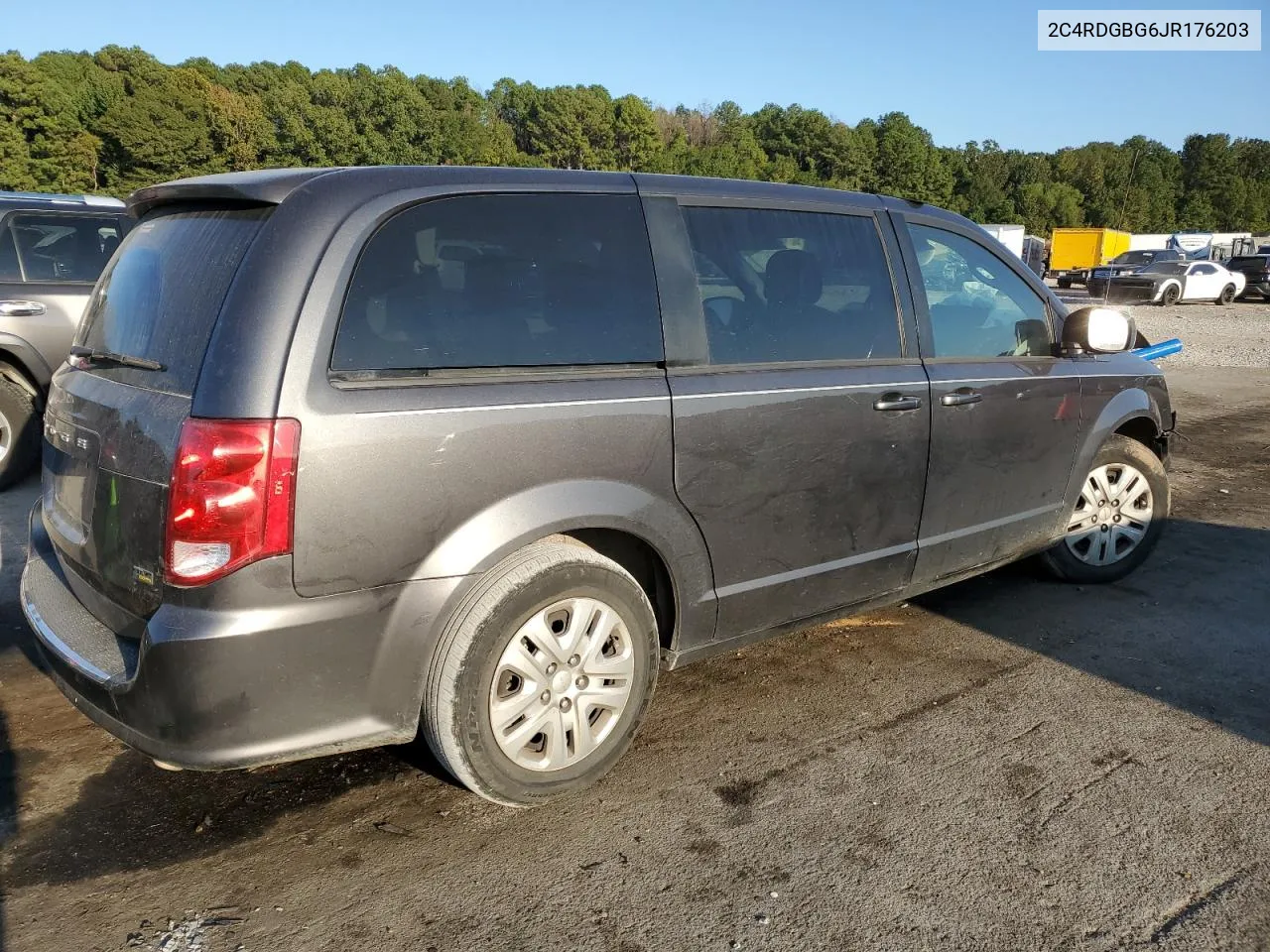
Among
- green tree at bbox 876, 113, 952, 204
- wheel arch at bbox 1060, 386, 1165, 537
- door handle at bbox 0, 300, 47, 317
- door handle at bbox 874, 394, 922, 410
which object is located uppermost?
green tree at bbox 876, 113, 952, 204

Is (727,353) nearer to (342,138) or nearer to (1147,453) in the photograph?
(1147,453)

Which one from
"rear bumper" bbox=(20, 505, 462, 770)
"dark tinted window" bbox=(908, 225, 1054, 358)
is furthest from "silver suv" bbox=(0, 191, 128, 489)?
"dark tinted window" bbox=(908, 225, 1054, 358)

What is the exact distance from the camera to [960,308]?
405cm

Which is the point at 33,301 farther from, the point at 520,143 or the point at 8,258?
the point at 520,143

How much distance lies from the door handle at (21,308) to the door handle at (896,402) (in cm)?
568

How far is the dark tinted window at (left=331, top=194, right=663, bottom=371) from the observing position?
257cm

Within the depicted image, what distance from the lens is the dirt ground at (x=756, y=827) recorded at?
2.41 meters

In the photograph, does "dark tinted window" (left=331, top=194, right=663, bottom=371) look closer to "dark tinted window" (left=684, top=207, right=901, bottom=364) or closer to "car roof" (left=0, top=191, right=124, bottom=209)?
"dark tinted window" (left=684, top=207, right=901, bottom=364)

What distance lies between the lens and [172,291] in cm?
270

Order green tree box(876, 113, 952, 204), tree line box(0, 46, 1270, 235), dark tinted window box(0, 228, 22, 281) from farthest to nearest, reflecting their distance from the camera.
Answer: green tree box(876, 113, 952, 204) < tree line box(0, 46, 1270, 235) < dark tinted window box(0, 228, 22, 281)

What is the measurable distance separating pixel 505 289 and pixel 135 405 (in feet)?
3.42

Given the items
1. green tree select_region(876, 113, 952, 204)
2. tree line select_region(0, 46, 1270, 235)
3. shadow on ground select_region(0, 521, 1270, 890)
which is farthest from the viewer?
green tree select_region(876, 113, 952, 204)

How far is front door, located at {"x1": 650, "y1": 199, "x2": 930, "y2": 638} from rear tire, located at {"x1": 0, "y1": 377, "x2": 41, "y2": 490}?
528 centimetres

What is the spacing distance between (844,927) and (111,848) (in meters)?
2.02
